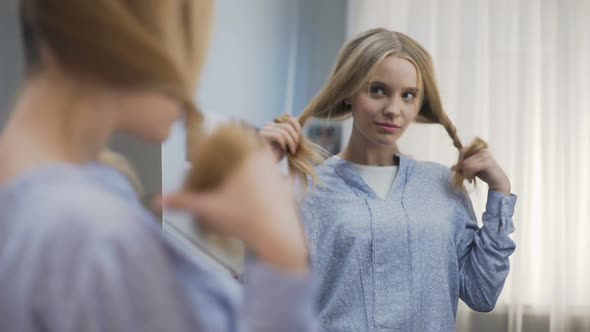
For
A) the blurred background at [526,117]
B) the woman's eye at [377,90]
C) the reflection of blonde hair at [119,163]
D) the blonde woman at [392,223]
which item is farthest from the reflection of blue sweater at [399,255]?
the blurred background at [526,117]

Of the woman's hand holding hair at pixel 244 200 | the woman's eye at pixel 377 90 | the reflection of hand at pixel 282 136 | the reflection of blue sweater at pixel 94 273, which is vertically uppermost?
the woman's eye at pixel 377 90

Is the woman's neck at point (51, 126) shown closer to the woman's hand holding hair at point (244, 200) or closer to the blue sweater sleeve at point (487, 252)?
the woman's hand holding hair at point (244, 200)

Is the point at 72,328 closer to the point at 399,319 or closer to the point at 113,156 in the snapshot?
the point at 113,156

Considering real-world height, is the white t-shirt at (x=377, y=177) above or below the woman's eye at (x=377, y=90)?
below

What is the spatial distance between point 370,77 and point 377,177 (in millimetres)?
169

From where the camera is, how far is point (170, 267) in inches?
11.9

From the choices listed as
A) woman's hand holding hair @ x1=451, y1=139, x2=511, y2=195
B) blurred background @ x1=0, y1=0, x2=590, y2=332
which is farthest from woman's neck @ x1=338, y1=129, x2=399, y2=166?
blurred background @ x1=0, y1=0, x2=590, y2=332

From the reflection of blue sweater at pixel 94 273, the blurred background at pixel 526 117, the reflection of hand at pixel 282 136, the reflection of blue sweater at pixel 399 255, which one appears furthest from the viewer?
the blurred background at pixel 526 117

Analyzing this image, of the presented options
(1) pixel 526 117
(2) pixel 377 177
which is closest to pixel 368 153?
(2) pixel 377 177

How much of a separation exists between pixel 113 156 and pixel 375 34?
0.66 meters

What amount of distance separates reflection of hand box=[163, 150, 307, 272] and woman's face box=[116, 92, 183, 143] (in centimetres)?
5

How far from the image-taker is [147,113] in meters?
0.32

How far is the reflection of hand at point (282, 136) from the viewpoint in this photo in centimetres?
78

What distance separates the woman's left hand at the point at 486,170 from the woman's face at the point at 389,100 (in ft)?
0.40
